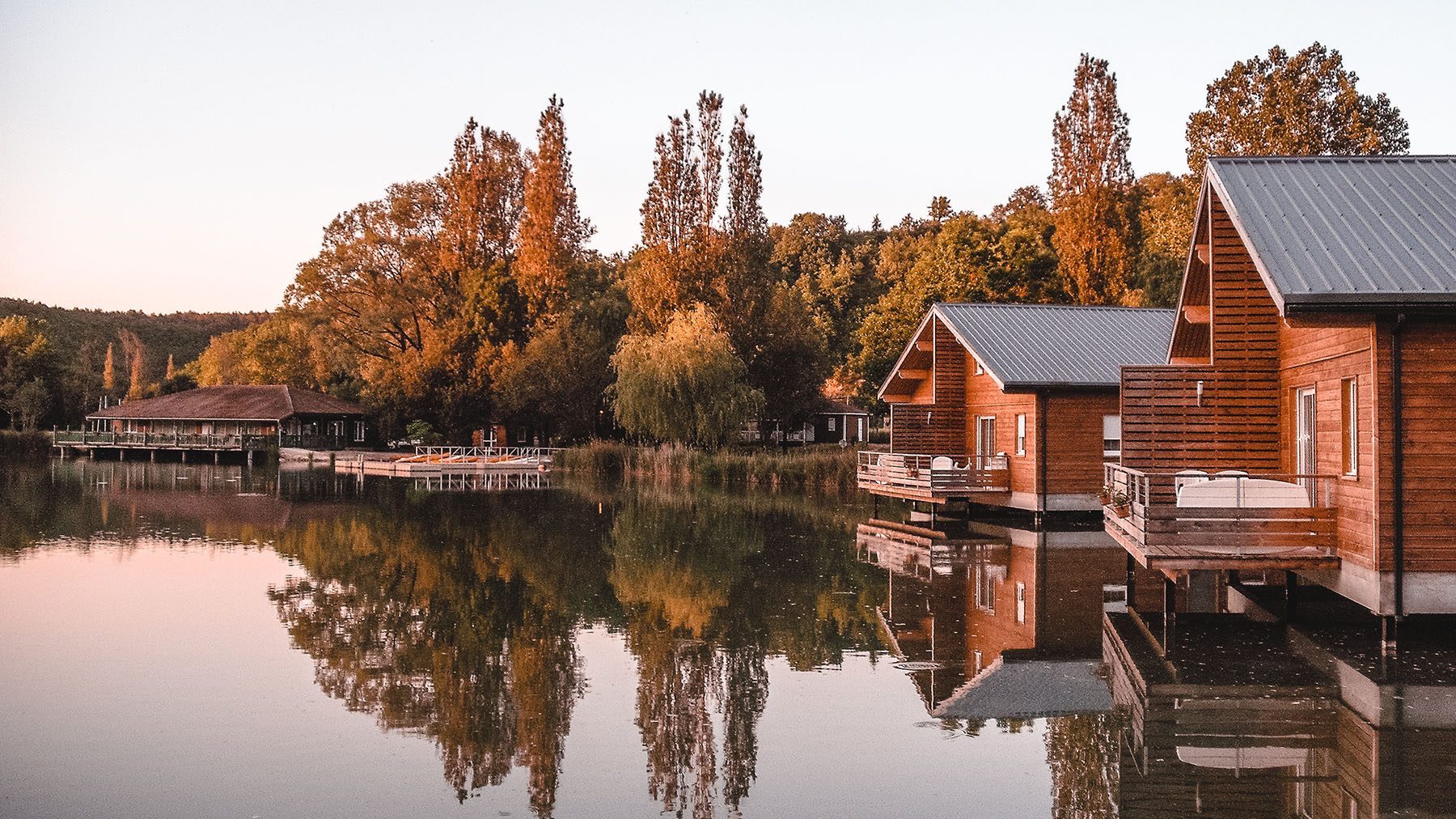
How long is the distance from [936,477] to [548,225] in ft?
132

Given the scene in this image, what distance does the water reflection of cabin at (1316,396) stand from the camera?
12430 mm

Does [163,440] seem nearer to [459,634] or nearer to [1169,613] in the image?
[459,634]

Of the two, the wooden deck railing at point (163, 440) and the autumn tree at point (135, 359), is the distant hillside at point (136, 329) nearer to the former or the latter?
the autumn tree at point (135, 359)

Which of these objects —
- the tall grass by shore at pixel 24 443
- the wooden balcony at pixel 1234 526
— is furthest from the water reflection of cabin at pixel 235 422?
the wooden balcony at pixel 1234 526

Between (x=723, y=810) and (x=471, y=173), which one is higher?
(x=471, y=173)

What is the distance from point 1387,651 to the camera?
40.2 feet

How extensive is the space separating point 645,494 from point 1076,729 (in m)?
32.6

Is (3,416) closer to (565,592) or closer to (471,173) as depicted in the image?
(471,173)

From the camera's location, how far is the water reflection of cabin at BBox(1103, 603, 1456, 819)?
7648 millimetres

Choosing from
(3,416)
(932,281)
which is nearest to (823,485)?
(932,281)

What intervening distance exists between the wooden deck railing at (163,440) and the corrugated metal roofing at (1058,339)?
55884 millimetres

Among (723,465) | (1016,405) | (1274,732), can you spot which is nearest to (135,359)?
(723,465)

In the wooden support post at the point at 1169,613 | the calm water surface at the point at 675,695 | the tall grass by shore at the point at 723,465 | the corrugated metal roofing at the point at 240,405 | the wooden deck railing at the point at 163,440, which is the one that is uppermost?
the corrugated metal roofing at the point at 240,405

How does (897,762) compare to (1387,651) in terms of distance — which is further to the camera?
(1387,651)
